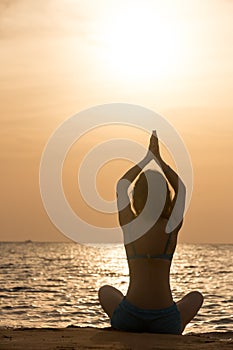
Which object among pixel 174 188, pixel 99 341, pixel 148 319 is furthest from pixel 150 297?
pixel 174 188

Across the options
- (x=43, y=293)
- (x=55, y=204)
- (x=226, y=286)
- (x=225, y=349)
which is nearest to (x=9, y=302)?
(x=43, y=293)

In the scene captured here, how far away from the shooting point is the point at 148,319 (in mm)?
7125

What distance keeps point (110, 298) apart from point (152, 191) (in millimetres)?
1269

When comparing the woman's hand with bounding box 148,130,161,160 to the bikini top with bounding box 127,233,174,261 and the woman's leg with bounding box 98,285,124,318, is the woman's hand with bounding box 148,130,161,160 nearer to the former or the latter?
the bikini top with bounding box 127,233,174,261

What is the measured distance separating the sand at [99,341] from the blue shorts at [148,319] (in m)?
0.17

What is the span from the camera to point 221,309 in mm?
19516

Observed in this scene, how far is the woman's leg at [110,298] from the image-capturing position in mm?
7440

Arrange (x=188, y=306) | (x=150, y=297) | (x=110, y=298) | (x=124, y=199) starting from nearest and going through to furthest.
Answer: (x=150, y=297), (x=124, y=199), (x=188, y=306), (x=110, y=298)

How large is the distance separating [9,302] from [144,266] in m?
15.1

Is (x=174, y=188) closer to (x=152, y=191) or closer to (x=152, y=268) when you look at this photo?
(x=152, y=191)

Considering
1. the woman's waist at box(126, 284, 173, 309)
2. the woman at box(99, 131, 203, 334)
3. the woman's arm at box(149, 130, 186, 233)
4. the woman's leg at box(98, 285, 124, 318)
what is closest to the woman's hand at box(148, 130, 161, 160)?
the woman's arm at box(149, 130, 186, 233)

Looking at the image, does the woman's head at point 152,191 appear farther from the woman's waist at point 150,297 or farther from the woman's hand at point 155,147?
the woman's waist at point 150,297

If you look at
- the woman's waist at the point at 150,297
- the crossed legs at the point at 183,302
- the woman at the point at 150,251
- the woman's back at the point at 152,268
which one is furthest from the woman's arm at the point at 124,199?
the crossed legs at the point at 183,302

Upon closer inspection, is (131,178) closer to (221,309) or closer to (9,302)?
(221,309)
